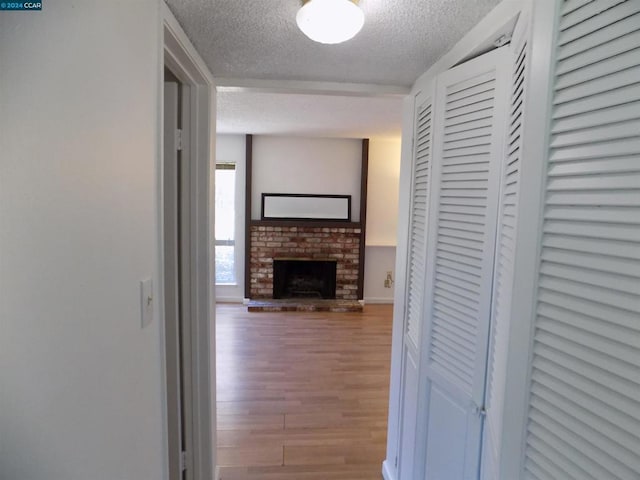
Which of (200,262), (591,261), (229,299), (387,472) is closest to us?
(591,261)

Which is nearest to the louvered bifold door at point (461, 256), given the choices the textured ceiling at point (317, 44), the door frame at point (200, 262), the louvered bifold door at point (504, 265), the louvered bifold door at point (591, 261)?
the louvered bifold door at point (504, 265)

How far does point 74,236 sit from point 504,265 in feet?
3.50

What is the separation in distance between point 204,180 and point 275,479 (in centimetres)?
167

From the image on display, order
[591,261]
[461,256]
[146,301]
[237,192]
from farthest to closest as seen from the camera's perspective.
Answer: [237,192] → [461,256] → [146,301] → [591,261]

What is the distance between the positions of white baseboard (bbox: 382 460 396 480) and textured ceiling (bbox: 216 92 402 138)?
2.33m

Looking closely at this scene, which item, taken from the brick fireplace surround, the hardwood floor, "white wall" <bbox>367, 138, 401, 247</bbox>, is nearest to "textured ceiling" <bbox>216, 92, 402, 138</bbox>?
"white wall" <bbox>367, 138, 401, 247</bbox>

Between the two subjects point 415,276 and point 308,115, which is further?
point 308,115

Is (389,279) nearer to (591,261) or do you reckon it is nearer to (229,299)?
(229,299)

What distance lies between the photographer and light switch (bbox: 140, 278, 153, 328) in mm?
901

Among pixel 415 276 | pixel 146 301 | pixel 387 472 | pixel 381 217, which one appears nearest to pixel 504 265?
pixel 415 276

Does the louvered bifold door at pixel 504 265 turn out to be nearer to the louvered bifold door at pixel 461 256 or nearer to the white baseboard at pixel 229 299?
the louvered bifold door at pixel 461 256

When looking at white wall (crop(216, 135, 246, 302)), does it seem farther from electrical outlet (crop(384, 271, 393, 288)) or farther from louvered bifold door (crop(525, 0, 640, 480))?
louvered bifold door (crop(525, 0, 640, 480))

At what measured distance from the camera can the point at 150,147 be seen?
0.93 meters

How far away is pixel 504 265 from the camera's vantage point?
3.29ft
